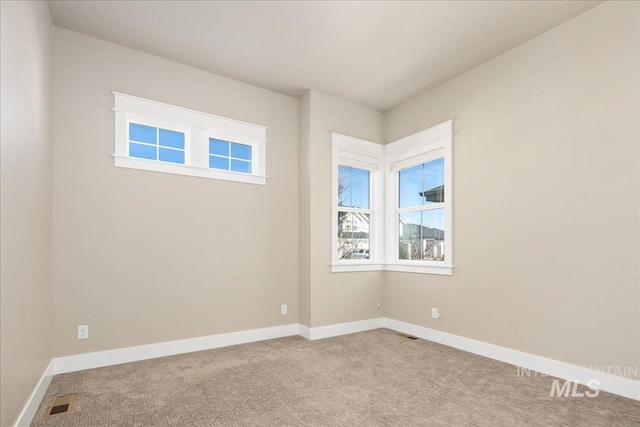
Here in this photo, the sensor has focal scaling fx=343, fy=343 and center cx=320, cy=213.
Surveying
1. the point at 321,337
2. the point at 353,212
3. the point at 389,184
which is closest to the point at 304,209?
the point at 353,212

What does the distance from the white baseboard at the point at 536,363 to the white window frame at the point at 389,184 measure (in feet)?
2.39

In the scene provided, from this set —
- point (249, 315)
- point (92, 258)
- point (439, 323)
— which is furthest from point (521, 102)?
point (92, 258)

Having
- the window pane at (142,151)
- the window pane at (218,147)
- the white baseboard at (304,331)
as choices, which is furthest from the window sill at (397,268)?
the window pane at (142,151)

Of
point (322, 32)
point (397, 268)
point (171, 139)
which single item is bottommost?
point (397, 268)

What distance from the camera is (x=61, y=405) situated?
2.38 m

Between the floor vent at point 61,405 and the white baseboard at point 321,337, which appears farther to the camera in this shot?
the white baseboard at point 321,337

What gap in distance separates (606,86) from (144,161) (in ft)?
13.5

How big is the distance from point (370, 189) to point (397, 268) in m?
1.17

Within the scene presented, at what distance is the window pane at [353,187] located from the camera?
4637 millimetres

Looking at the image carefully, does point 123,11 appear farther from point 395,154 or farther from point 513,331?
point 513,331

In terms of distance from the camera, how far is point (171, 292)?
11.5 ft

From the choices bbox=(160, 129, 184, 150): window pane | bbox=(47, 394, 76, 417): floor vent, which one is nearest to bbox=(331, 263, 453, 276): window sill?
bbox=(160, 129, 184, 150): window pane

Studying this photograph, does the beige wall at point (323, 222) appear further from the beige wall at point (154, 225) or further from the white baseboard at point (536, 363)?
the white baseboard at point (536, 363)

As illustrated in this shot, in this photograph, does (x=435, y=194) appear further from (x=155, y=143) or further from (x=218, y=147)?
(x=155, y=143)
